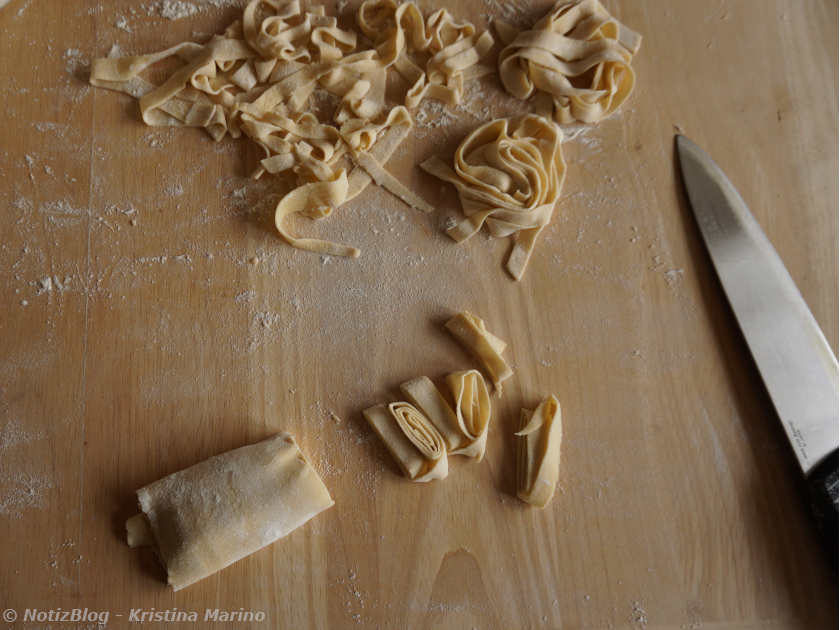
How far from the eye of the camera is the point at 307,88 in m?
1.13

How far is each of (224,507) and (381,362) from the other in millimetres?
313

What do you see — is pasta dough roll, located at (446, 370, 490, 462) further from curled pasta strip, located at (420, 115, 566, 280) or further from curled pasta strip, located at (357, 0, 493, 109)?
curled pasta strip, located at (357, 0, 493, 109)

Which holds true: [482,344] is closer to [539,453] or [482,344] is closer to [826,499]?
[539,453]

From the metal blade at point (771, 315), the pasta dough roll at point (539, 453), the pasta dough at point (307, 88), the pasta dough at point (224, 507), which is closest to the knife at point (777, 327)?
the metal blade at point (771, 315)

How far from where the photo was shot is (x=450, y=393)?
104cm

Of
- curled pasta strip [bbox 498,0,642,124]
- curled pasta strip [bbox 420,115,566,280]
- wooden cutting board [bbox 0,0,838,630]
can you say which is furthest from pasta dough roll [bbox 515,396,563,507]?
curled pasta strip [bbox 498,0,642,124]

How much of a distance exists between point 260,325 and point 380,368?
0.20 metres

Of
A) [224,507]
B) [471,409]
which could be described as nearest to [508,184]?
[471,409]

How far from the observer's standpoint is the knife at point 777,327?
3.43 ft

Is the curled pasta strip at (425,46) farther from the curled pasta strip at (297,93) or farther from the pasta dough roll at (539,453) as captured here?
the pasta dough roll at (539,453)

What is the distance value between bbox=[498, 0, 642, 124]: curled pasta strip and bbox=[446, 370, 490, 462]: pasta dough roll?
48 cm

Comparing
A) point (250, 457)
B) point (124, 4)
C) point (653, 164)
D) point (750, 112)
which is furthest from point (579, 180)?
point (124, 4)

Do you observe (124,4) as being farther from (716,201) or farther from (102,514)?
(716,201)

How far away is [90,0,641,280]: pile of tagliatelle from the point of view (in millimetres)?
1100
